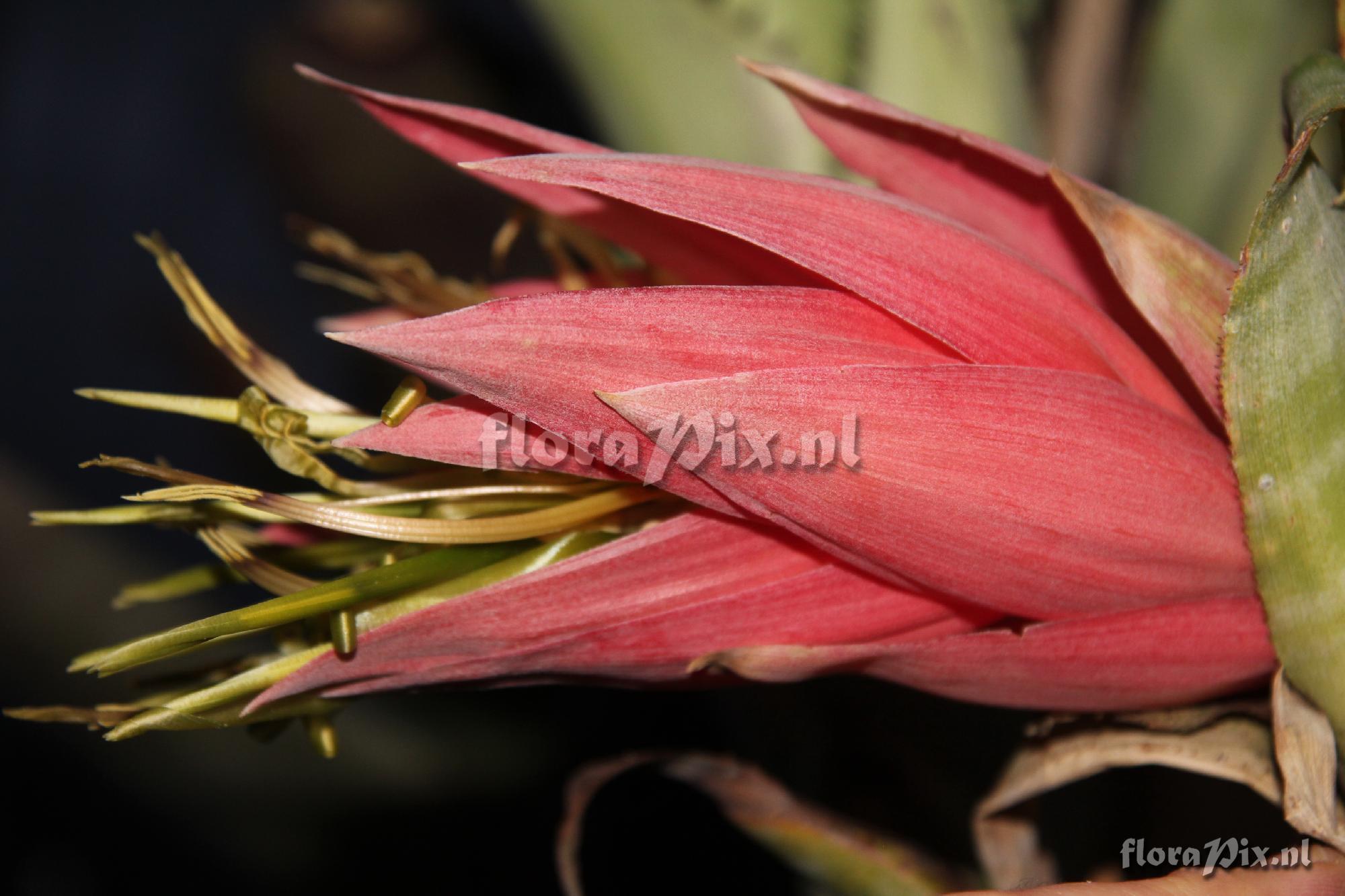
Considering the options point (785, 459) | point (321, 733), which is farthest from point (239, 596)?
point (785, 459)

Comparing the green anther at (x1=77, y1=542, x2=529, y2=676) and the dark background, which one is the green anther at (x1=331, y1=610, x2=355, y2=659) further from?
the dark background

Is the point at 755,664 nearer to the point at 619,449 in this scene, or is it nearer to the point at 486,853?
the point at 619,449

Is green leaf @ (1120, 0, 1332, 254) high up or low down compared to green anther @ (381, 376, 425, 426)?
up

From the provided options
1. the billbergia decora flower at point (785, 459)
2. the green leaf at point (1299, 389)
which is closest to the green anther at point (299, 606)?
the billbergia decora flower at point (785, 459)

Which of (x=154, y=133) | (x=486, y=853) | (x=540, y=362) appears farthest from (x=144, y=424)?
(x=540, y=362)

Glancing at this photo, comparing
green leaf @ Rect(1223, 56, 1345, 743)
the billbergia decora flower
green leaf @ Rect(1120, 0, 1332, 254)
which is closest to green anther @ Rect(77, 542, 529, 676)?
the billbergia decora flower

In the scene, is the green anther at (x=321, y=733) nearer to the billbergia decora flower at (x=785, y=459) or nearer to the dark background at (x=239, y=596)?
the billbergia decora flower at (x=785, y=459)

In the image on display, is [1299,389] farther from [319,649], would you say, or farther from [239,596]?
[239,596]
